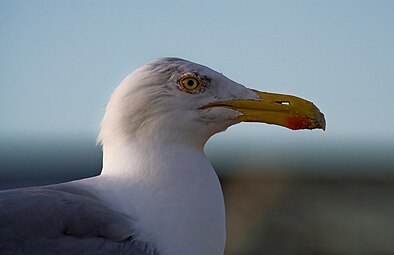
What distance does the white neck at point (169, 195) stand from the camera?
9.21 feet

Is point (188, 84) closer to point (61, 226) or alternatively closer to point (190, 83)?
point (190, 83)

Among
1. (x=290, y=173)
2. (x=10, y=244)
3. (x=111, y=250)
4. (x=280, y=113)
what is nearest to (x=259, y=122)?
(x=280, y=113)

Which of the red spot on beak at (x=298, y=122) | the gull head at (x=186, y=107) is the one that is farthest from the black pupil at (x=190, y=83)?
the red spot on beak at (x=298, y=122)

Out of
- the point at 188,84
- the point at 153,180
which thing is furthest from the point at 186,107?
the point at 153,180

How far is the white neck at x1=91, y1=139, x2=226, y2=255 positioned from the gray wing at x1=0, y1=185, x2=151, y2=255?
0.22 feet

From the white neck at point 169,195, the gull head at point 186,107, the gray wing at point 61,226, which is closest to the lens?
the gray wing at point 61,226

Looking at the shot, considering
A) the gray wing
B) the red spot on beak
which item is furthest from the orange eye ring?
→ the gray wing

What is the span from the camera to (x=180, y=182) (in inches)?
116

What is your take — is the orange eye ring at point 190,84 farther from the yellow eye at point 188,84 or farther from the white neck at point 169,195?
the white neck at point 169,195

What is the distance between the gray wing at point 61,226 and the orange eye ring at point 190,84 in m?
0.49

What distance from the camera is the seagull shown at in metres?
2.71

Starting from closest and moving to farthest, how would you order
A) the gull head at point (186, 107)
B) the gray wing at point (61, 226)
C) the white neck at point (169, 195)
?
the gray wing at point (61, 226) < the white neck at point (169, 195) < the gull head at point (186, 107)

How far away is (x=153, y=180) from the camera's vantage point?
2.93 metres

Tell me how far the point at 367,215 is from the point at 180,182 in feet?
42.2
